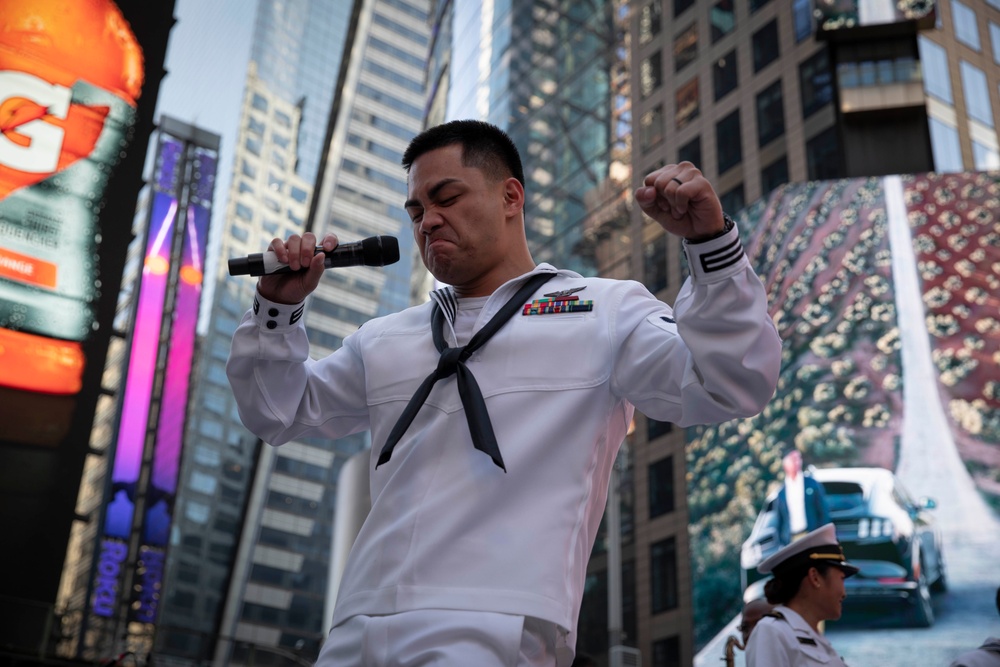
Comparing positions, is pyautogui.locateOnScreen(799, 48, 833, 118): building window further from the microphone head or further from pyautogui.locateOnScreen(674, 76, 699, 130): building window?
the microphone head

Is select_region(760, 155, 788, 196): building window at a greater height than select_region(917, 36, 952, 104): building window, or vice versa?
select_region(917, 36, 952, 104): building window

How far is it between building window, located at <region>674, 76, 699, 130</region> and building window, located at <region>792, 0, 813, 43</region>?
12.4 ft

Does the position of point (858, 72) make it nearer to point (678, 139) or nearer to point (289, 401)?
point (678, 139)

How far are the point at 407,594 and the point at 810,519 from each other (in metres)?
15.8

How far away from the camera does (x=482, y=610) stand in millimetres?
1646

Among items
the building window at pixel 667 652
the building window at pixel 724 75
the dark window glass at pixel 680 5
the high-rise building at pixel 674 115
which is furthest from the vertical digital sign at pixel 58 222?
the dark window glass at pixel 680 5

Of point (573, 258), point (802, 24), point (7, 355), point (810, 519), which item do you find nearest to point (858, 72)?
point (802, 24)

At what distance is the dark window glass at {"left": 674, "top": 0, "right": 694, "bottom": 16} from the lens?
30906 mm

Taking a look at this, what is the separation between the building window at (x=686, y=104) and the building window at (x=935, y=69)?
7.17m

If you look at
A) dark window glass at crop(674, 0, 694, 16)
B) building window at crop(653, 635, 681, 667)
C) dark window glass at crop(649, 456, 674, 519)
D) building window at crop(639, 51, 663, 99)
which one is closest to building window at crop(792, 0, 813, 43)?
dark window glass at crop(674, 0, 694, 16)

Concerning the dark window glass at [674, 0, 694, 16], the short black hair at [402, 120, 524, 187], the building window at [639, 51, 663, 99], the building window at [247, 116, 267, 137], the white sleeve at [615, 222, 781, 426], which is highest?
the building window at [247, 116, 267, 137]

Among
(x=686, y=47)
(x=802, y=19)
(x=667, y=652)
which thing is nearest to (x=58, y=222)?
(x=667, y=652)

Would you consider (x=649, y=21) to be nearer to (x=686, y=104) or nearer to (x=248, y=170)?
(x=686, y=104)

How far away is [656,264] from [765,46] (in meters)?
6.48
